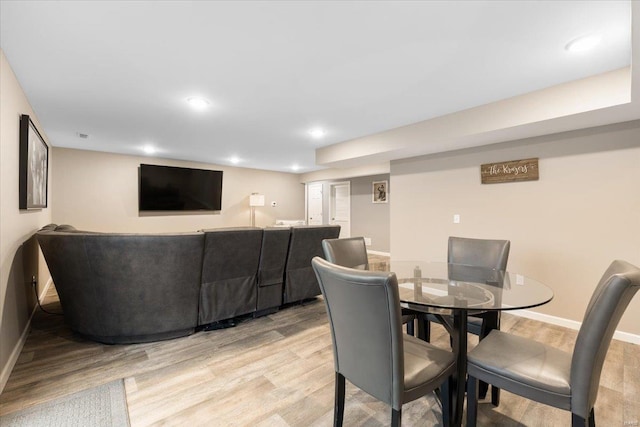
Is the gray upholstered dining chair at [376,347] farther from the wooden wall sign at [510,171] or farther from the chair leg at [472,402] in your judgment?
the wooden wall sign at [510,171]

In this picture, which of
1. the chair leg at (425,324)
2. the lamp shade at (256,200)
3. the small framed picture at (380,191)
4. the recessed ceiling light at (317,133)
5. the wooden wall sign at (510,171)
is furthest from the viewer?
the lamp shade at (256,200)

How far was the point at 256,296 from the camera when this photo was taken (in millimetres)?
3033

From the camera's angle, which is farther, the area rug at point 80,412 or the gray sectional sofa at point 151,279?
the gray sectional sofa at point 151,279

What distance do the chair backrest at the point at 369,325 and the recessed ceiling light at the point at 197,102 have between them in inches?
92.2

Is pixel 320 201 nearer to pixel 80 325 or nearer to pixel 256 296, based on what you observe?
pixel 256 296

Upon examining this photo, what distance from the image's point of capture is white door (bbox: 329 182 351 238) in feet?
25.7

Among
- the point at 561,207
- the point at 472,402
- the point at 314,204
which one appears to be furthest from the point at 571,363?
the point at 314,204

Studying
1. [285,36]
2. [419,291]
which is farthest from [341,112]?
[419,291]

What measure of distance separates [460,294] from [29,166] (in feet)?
12.3

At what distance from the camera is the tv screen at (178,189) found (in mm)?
5738

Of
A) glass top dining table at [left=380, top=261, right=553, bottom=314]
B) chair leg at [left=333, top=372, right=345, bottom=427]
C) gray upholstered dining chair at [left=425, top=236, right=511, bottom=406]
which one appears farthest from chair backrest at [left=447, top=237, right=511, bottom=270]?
chair leg at [left=333, top=372, right=345, bottom=427]

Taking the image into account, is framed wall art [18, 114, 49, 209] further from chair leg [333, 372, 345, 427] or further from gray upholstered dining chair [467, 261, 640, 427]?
gray upholstered dining chair [467, 261, 640, 427]

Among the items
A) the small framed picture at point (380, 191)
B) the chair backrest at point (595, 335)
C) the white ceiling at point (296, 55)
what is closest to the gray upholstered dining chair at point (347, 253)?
the chair backrest at point (595, 335)

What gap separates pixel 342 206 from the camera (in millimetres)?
7969
